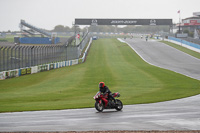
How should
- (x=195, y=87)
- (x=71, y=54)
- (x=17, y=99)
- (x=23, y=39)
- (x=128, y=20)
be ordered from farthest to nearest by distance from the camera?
(x=128, y=20) → (x=23, y=39) → (x=71, y=54) → (x=195, y=87) → (x=17, y=99)

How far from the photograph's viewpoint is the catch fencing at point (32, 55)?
32312 millimetres

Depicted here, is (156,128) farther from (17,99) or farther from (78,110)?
(17,99)

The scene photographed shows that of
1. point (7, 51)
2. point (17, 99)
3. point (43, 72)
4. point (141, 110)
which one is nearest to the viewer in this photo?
point (141, 110)

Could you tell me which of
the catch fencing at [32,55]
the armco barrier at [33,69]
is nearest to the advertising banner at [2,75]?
the armco barrier at [33,69]

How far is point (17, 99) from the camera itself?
20.9m

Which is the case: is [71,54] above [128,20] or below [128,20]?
below

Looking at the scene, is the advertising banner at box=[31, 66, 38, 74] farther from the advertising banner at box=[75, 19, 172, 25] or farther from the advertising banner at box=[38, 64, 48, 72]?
the advertising banner at box=[75, 19, 172, 25]

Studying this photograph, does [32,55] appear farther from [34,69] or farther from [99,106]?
[99,106]

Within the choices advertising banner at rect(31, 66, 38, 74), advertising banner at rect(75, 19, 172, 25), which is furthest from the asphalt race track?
advertising banner at rect(75, 19, 172, 25)

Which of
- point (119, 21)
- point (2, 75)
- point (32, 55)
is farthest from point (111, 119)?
point (119, 21)

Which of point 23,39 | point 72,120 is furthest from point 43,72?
point 23,39

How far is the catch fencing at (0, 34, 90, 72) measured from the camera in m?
32.3

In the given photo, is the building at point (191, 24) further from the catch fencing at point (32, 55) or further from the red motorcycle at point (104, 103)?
the red motorcycle at point (104, 103)

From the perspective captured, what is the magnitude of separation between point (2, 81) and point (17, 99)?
11639 millimetres
